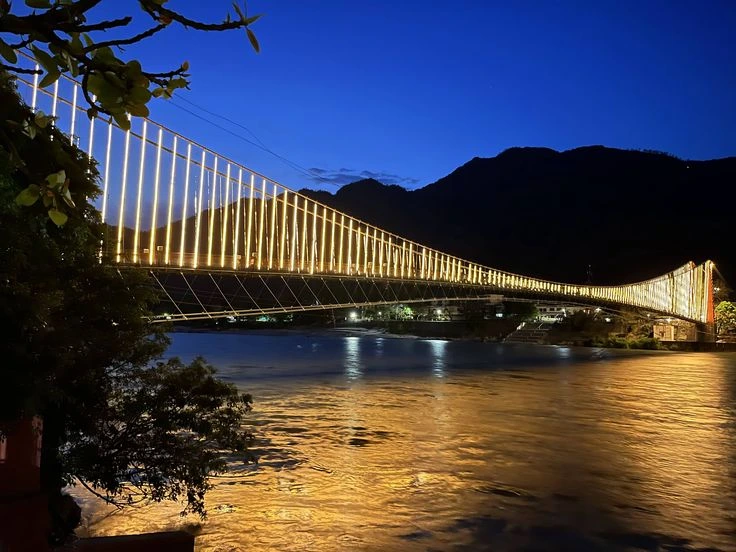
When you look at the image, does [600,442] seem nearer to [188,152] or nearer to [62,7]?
[62,7]

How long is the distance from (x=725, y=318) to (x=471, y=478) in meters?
77.0

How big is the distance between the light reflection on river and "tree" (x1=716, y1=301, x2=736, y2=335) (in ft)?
195

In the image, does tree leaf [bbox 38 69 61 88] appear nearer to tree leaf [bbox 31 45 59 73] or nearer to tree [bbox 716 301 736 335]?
tree leaf [bbox 31 45 59 73]

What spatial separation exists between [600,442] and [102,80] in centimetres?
1452

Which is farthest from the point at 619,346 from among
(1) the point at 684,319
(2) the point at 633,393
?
(2) the point at 633,393

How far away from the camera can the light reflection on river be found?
23.9ft

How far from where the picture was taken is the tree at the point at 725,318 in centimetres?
7476

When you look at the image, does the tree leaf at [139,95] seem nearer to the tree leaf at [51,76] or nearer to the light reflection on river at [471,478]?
the tree leaf at [51,76]

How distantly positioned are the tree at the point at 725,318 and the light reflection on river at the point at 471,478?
59414mm

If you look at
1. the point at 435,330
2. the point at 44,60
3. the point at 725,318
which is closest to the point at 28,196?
the point at 44,60

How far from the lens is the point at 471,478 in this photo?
10219mm

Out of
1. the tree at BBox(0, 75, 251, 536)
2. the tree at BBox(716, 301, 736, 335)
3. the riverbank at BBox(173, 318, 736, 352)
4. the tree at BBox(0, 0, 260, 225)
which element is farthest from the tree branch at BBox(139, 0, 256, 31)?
the tree at BBox(716, 301, 736, 335)

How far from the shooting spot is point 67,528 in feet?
19.3

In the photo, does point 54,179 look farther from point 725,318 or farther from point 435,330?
point 435,330
